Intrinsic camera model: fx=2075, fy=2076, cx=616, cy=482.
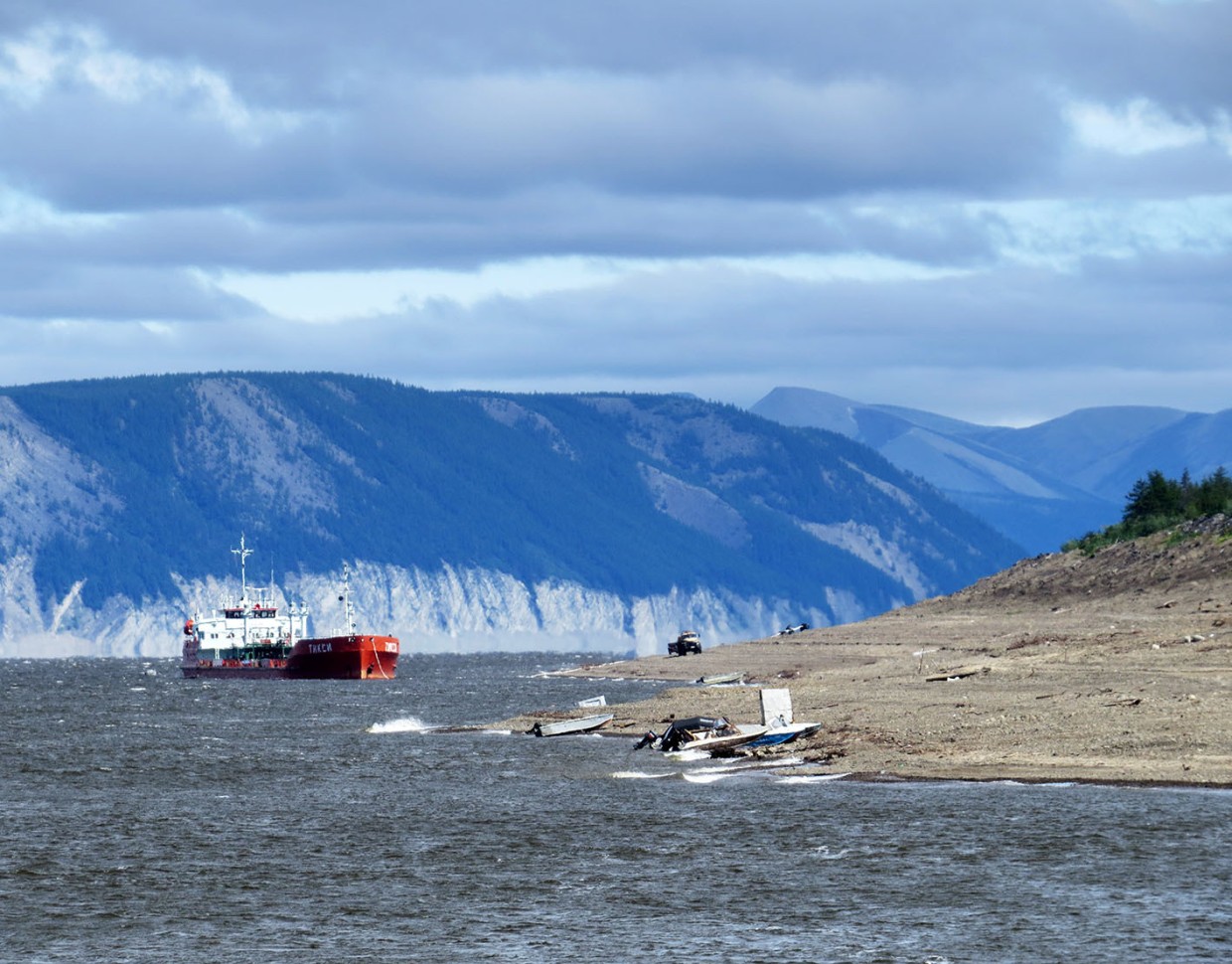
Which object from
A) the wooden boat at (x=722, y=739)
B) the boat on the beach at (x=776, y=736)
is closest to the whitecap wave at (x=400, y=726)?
the wooden boat at (x=722, y=739)

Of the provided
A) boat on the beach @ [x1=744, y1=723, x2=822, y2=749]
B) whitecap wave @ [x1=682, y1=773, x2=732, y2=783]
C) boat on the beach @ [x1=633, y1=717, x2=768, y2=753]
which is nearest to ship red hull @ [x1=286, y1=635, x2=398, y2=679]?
boat on the beach @ [x1=633, y1=717, x2=768, y2=753]

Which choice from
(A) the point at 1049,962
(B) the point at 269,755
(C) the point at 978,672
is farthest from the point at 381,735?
(A) the point at 1049,962

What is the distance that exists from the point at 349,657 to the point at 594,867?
452 ft

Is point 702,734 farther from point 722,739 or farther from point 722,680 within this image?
→ point 722,680

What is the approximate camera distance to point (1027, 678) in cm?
8519

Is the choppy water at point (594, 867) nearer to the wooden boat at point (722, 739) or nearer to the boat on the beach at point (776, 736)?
the wooden boat at point (722, 739)

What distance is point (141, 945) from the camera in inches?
1527

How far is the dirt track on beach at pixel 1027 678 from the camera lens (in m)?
60.0

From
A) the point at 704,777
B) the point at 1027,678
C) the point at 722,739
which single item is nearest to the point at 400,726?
the point at 722,739

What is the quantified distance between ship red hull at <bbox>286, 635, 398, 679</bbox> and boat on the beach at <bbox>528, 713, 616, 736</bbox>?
95553 mm

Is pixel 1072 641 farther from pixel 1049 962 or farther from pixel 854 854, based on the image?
pixel 1049 962

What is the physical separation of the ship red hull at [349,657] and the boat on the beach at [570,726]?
95.6 metres

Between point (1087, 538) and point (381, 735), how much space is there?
86.6 meters

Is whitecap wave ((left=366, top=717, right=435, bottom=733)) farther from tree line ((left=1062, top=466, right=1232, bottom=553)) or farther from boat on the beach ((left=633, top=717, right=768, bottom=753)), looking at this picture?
tree line ((left=1062, top=466, right=1232, bottom=553))
